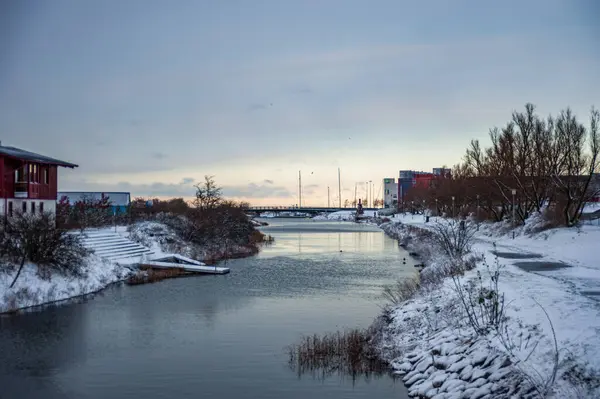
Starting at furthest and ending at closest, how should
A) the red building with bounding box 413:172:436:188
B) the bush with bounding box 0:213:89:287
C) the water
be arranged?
the red building with bounding box 413:172:436:188
the bush with bounding box 0:213:89:287
the water

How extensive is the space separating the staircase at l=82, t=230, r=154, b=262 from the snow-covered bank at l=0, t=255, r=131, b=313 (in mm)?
4024

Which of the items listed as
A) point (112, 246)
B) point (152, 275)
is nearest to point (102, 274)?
point (152, 275)

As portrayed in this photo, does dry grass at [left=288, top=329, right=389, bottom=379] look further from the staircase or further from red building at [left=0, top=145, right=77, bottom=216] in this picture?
red building at [left=0, top=145, right=77, bottom=216]

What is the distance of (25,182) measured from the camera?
34500 millimetres

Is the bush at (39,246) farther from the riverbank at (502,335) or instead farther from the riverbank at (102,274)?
the riverbank at (502,335)

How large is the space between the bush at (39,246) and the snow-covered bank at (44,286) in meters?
0.34

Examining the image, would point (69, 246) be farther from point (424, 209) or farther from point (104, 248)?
point (424, 209)

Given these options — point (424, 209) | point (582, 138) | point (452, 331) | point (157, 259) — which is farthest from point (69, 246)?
point (424, 209)

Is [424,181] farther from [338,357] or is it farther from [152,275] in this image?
[338,357]

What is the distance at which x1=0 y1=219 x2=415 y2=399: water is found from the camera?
13.8 metres

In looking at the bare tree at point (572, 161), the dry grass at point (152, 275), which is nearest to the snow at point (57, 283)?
the dry grass at point (152, 275)

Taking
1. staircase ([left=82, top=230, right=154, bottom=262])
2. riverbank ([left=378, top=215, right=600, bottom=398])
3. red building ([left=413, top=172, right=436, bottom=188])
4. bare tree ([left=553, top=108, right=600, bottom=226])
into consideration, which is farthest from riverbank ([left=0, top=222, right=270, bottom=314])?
red building ([left=413, top=172, right=436, bottom=188])

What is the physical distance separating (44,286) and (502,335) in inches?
836

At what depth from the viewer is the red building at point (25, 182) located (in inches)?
1303
